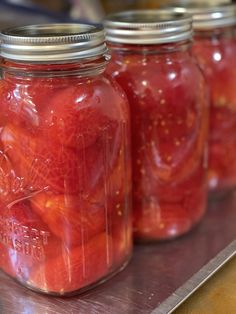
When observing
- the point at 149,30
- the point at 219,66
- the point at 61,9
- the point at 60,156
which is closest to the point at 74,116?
the point at 60,156

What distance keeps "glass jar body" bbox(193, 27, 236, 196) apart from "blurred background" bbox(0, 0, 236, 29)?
0.36 ft

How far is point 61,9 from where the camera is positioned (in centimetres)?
112

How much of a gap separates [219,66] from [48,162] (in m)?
0.29

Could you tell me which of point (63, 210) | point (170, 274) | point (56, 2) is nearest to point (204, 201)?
point (170, 274)

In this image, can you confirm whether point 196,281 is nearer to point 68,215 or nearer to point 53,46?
point 68,215

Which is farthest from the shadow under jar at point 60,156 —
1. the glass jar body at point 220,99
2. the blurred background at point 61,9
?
the blurred background at point 61,9

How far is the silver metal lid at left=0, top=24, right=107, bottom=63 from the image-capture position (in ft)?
1.74

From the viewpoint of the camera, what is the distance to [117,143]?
1.98 feet

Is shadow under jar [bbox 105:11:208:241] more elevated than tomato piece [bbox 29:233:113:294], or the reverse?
shadow under jar [bbox 105:11:208:241]

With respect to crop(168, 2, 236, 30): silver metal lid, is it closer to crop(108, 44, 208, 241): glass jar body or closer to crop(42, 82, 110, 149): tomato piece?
crop(108, 44, 208, 241): glass jar body

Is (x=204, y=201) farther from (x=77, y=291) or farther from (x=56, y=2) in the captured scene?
(x=56, y=2)

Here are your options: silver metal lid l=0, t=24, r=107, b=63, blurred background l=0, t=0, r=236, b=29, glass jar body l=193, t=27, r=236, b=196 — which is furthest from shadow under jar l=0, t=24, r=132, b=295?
blurred background l=0, t=0, r=236, b=29

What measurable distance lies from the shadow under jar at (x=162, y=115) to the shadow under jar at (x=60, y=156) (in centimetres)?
4

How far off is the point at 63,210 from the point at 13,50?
6.2 inches
